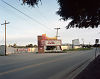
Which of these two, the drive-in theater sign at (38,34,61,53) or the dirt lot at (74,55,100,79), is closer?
the dirt lot at (74,55,100,79)

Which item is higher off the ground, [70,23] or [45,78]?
[70,23]

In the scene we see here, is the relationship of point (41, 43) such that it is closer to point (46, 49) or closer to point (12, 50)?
point (46, 49)

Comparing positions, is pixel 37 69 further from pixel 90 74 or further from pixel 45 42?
pixel 45 42

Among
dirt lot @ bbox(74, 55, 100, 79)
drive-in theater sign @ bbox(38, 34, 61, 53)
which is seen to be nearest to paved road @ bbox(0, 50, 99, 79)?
dirt lot @ bbox(74, 55, 100, 79)

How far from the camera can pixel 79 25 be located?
34.8 ft

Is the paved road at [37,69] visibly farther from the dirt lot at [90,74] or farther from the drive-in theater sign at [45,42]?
the drive-in theater sign at [45,42]

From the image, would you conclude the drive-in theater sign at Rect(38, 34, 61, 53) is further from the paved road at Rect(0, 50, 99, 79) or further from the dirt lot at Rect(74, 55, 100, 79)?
the dirt lot at Rect(74, 55, 100, 79)

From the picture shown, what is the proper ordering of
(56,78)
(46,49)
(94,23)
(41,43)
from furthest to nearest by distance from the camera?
(46,49) → (41,43) → (94,23) → (56,78)

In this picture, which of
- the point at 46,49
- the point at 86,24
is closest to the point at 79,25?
the point at 86,24

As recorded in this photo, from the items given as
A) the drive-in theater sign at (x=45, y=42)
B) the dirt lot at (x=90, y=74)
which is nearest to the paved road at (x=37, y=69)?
the dirt lot at (x=90, y=74)

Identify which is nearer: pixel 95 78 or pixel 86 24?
pixel 95 78

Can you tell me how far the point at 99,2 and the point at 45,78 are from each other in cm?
510

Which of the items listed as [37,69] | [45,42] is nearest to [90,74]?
[37,69]

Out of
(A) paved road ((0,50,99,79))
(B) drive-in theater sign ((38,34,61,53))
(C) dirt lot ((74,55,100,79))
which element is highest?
(B) drive-in theater sign ((38,34,61,53))
